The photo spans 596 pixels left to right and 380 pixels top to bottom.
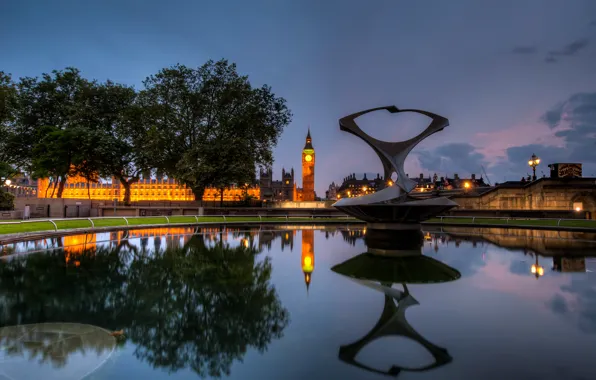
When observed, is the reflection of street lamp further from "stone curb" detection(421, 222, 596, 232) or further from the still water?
"stone curb" detection(421, 222, 596, 232)

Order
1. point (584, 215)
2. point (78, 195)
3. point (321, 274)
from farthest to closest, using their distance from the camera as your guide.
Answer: point (78, 195) → point (584, 215) → point (321, 274)

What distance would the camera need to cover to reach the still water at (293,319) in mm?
4316

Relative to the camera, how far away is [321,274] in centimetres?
999

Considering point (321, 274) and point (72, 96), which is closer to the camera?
point (321, 274)

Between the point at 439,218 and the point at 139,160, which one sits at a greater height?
the point at 139,160

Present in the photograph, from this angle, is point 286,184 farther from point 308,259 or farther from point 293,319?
point 293,319

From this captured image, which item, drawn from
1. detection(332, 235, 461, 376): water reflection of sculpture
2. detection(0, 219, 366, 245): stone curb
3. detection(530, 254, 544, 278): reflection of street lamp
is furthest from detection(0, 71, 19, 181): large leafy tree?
detection(530, 254, 544, 278): reflection of street lamp

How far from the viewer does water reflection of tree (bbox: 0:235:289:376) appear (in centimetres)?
487

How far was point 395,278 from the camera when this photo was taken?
30.8ft

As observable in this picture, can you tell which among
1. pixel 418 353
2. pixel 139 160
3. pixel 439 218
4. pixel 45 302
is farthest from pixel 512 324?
pixel 139 160

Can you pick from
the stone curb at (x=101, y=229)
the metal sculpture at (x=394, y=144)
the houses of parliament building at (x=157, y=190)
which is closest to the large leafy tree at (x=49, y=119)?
the stone curb at (x=101, y=229)

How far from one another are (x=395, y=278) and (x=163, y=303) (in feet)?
19.2

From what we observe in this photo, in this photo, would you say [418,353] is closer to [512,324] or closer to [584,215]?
[512,324]

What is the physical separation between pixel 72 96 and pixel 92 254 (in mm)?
36825
